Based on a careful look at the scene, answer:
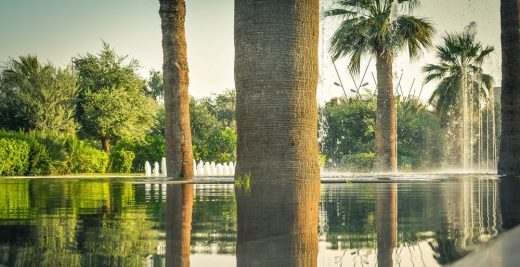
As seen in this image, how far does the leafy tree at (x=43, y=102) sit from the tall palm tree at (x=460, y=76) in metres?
21.4

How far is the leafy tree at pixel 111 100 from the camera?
4081cm

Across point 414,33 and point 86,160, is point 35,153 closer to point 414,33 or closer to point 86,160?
point 86,160

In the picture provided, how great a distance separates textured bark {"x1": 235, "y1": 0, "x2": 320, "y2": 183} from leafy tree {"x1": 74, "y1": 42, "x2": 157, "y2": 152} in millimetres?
33972

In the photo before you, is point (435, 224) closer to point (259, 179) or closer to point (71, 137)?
point (259, 179)

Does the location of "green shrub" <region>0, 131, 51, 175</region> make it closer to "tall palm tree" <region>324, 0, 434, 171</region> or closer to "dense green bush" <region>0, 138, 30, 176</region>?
"dense green bush" <region>0, 138, 30, 176</region>

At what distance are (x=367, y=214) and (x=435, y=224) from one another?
79 centimetres

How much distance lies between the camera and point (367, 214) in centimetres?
500

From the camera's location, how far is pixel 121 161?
4028 cm

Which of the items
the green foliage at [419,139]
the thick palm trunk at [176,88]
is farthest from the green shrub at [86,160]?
the green foliage at [419,139]

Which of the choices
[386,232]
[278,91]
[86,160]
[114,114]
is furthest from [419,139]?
[386,232]

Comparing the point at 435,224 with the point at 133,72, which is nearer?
the point at 435,224

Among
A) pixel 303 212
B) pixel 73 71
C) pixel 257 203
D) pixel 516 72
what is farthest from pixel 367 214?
pixel 73 71

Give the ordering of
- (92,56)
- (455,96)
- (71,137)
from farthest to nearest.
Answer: (92,56) → (455,96) → (71,137)

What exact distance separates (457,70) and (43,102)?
2416 cm
